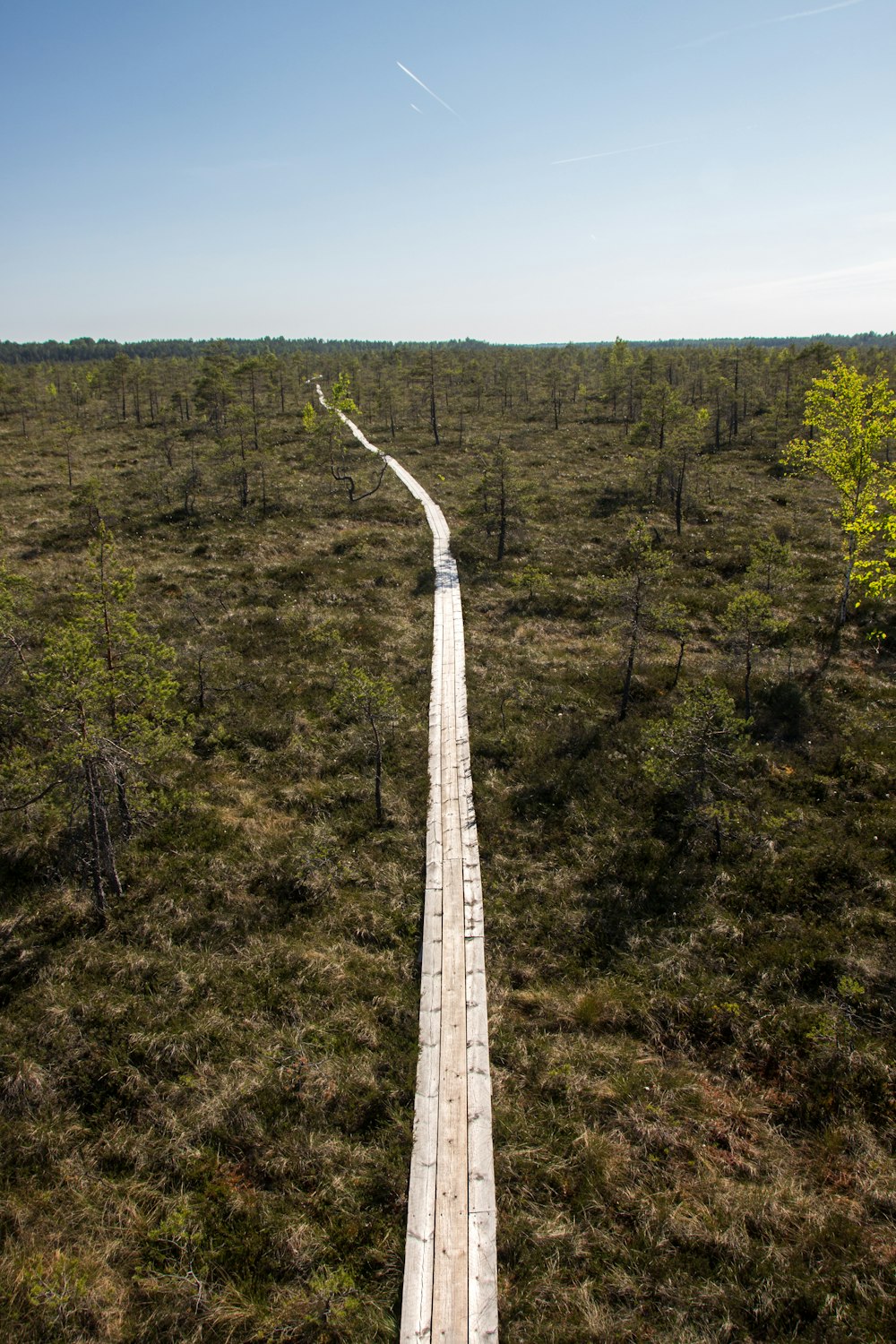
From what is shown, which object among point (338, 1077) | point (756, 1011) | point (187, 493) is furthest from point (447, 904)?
point (187, 493)

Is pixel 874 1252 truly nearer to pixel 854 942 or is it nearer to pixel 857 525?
pixel 854 942

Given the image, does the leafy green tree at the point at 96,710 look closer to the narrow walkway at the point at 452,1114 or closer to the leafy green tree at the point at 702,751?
the narrow walkway at the point at 452,1114

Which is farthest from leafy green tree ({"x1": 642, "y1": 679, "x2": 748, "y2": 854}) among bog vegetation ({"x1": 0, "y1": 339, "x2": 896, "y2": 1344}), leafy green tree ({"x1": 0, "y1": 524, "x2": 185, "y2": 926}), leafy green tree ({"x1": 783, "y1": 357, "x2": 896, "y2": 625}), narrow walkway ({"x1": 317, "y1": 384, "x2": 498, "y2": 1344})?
leafy green tree ({"x1": 783, "y1": 357, "x2": 896, "y2": 625})

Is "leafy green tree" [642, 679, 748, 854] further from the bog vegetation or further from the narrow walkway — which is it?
the narrow walkway

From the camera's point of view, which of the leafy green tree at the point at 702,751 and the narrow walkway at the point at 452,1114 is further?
the leafy green tree at the point at 702,751

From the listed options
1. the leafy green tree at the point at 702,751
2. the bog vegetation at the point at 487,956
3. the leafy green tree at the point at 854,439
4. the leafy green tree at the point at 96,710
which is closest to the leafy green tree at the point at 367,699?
the bog vegetation at the point at 487,956

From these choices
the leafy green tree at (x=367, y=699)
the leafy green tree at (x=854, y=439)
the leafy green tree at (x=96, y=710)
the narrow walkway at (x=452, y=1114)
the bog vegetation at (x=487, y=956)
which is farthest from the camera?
the leafy green tree at (x=854, y=439)

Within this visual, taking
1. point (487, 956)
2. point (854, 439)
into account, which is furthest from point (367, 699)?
point (854, 439)
